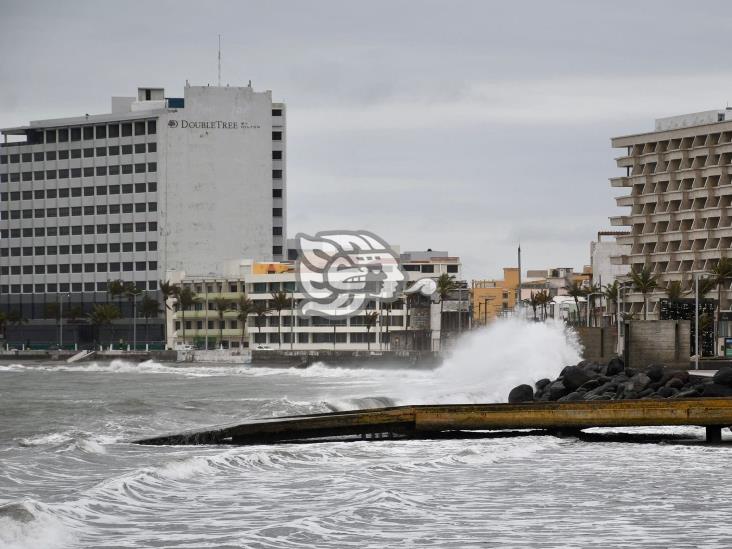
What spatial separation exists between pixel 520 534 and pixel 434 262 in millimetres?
164185

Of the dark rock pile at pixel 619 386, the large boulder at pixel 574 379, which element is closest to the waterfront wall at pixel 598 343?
the dark rock pile at pixel 619 386

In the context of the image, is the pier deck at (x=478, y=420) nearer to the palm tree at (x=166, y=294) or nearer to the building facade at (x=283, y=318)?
the building facade at (x=283, y=318)

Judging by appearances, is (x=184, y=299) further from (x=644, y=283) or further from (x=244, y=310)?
(x=644, y=283)

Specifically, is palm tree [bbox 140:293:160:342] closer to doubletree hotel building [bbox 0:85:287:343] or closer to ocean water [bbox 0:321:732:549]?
doubletree hotel building [bbox 0:85:287:343]

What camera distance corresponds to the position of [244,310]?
169000 millimetres

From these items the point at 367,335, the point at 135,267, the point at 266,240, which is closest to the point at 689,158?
the point at 367,335

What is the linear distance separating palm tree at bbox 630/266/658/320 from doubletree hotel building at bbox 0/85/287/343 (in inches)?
2488

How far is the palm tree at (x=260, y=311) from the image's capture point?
556 feet

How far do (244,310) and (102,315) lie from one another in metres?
20.1

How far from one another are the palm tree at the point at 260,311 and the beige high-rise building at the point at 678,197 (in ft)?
160

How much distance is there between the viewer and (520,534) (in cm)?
1791

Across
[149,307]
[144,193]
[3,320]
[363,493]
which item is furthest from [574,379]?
[3,320]

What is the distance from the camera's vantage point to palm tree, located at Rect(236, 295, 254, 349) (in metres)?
168

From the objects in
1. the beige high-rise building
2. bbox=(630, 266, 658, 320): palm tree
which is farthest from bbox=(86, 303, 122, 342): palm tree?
bbox=(630, 266, 658, 320): palm tree
